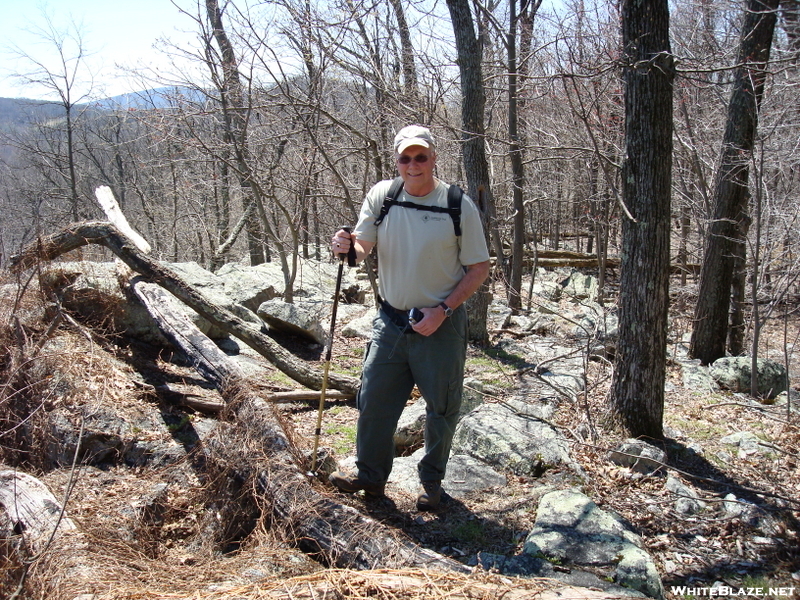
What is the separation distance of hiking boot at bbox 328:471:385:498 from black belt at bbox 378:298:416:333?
1.04m

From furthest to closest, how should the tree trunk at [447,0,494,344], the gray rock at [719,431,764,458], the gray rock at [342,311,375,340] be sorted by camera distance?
the gray rock at [342,311,375,340] < the tree trunk at [447,0,494,344] < the gray rock at [719,431,764,458]

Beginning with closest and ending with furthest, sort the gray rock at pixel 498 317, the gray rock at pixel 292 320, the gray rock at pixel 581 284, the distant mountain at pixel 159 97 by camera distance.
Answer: the gray rock at pixel 292 320 → the distant mountain at pixel 159 97 → the gray rock at pixel 498 317 → the gray rock at pixel 581 284

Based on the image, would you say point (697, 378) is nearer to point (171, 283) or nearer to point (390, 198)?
point (390, 198)

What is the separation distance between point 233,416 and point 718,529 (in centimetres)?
346

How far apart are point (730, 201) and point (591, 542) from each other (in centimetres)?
767

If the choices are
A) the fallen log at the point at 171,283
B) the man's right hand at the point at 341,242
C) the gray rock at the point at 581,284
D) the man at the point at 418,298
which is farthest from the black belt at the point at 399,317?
the gray rock at the point at 581,284

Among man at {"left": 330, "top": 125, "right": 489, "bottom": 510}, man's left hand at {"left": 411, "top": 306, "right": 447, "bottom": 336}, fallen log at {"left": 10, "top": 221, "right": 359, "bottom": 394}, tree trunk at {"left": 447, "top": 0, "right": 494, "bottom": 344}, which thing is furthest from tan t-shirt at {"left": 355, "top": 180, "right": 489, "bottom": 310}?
A: tree trunk at {"left": 447, "top": 0, "right": 494, "bottom": 344}

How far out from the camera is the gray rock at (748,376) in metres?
7.59

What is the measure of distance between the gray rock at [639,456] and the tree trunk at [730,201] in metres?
5.06

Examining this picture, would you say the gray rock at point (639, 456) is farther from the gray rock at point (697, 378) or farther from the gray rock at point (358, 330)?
the gray rock at point (358, 330)

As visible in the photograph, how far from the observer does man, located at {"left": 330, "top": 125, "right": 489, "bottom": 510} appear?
3309 millimetres

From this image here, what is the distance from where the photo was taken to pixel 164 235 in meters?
24.5

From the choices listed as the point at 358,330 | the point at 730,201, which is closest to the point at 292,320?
the point at 358,330

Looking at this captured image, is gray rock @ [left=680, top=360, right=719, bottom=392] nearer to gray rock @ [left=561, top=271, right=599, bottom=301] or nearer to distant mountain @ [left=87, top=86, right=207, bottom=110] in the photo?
distant mountain @ [left=87, top=86, right=207, bottom=110]
